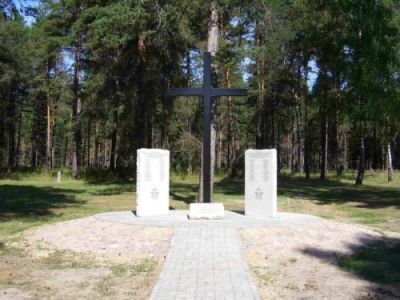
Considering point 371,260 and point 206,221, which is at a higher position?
point 206,221

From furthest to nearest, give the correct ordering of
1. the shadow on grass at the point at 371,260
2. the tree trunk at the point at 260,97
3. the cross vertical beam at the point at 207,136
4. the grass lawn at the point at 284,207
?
1. the tree trunk at the point at 260,97
2. the cross vertical beam at the point at 207,136
3. the grass lawn at the point at 284,207
4. the shadow on grass at the point at 371,260

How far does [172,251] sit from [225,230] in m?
1.93

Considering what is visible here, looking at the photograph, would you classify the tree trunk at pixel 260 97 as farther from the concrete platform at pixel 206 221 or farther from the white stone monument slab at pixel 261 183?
the concrete platform at pixel 206 221

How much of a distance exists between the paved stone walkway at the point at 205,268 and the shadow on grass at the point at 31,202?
23.8 ft

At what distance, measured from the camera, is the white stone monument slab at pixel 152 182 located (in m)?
13.2

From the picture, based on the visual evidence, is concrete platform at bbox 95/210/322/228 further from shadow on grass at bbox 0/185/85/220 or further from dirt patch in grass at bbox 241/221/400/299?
shadow on grass at bbox 0/185/85/220

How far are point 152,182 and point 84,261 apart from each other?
15.0 ft

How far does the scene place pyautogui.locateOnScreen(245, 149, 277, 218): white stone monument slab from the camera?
13195 millimetres

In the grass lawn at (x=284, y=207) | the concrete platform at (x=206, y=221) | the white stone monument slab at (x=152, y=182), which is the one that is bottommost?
the grass lawn at (x=284, y=207)

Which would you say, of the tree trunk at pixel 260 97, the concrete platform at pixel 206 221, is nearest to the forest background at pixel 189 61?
the tree trunk at pixel 260 97

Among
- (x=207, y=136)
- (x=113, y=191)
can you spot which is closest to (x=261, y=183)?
(x=207, y=136)

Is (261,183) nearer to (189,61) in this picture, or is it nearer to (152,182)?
(152,182)

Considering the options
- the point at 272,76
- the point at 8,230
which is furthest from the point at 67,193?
the point at 272,76

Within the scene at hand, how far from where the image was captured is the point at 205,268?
8016 millimetres
